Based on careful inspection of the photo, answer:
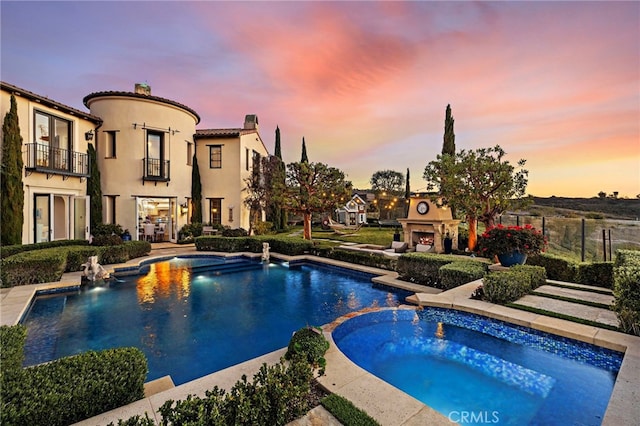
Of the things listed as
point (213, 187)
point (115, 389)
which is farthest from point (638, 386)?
point (213, 187)

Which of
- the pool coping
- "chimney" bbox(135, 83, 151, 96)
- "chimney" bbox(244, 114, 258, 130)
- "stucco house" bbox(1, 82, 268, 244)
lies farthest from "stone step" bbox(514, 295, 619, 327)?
"chimney" bbox(135, 83, 151, 96)

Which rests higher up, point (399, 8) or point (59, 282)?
point (399, 8)

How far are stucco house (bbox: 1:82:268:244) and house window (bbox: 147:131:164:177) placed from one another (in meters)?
0.05

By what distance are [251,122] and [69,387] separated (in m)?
21.5

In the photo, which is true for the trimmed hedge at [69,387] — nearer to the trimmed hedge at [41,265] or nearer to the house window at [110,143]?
the trimmed hedge at [41,265]

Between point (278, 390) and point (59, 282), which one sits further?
point (59, 282)

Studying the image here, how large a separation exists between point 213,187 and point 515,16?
1797cm

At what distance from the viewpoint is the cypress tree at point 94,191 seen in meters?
15.1

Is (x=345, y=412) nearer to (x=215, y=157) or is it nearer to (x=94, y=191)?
(x=94, y=191)

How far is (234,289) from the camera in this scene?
30.9ft

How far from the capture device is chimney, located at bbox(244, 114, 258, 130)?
2220cm

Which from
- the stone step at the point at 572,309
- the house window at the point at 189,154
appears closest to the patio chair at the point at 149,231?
the house window at the point at 189,154

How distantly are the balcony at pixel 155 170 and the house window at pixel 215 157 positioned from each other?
10.4 feet

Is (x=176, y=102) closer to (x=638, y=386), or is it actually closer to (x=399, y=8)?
(x=399, y=8)
